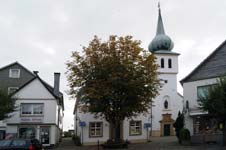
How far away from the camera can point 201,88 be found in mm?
40688

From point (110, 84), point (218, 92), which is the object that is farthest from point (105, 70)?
point (218, 92)

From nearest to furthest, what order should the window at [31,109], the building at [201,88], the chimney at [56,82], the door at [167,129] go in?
the building at [201,88], the window at [31,109], the chimney at [56,82], the door at [167,129]

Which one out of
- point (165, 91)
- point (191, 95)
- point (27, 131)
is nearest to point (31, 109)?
point (27, 131)

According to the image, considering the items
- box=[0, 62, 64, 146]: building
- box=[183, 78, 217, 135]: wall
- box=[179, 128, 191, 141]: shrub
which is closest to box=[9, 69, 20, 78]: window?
box=[0, 62, 64, 146]: building

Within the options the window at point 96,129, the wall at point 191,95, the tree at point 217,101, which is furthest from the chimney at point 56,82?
the tree at point 217,101

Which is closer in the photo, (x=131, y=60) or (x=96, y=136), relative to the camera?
(x=131, y=60)

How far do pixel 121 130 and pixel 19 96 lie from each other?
1193 cm

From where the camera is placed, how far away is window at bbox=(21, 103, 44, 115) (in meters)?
44.5

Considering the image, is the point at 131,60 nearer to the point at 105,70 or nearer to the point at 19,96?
the point at 105,70

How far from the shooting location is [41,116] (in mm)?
44438

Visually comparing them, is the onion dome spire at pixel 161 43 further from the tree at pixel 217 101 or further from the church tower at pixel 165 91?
the tree at pixel 217 101

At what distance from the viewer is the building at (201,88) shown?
39.5 meters

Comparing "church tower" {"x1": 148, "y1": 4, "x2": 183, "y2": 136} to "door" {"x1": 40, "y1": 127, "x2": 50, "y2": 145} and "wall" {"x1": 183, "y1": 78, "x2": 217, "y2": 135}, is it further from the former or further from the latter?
"door" {"x1": 40, "y1": 127, "x2": 50, "y2": 145}

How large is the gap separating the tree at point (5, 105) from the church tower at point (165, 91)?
28.0m
